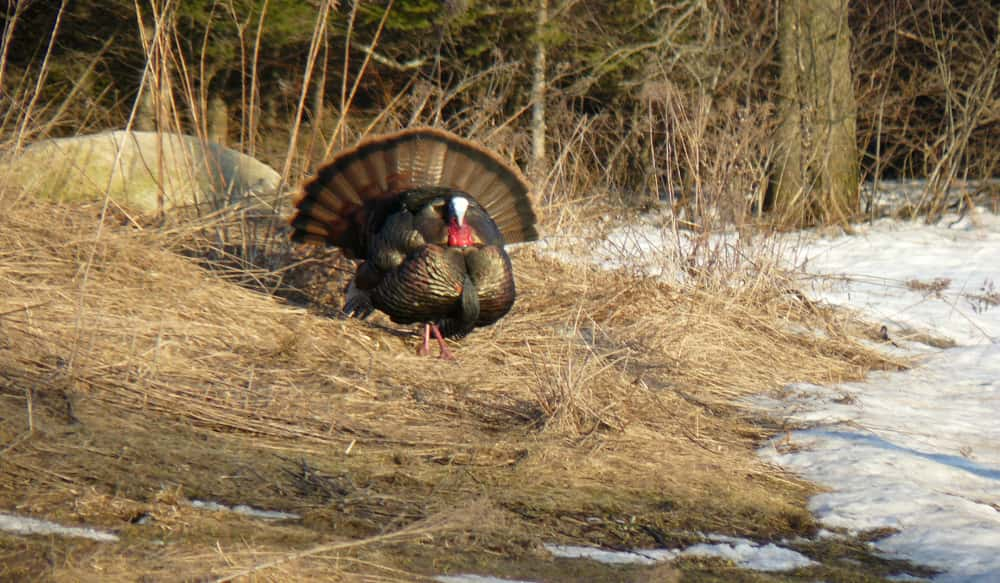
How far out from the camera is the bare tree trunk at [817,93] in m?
9.91

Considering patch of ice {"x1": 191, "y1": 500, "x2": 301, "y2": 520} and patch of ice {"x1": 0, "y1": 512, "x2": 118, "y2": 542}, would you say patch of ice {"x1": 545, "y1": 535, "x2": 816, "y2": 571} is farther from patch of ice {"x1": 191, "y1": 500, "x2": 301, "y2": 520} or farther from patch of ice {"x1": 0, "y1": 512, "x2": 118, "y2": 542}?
patch of ice {"x1": 0, "y1": 512, "x2": 118, "y2": 542}

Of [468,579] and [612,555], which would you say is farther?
[612,555]

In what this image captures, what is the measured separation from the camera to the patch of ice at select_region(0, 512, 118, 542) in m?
2.49

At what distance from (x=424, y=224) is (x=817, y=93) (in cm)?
621

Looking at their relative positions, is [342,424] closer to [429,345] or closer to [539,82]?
[429,345]

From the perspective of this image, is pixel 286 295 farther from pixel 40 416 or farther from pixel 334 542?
pixel 334 542

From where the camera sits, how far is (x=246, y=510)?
2867 millimetres

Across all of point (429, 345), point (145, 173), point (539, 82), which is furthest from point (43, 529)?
point (539, 82)

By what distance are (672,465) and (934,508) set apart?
2.71 ft

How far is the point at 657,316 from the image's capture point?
5.66 meters

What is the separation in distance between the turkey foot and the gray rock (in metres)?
1.26

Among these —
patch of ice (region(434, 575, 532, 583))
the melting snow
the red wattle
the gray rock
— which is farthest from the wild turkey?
patch of ice (region(434, 575, 532, 583))

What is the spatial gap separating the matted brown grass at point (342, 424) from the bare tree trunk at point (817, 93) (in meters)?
4.38

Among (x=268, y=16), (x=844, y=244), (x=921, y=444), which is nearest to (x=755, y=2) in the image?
(x=844, y=244)
